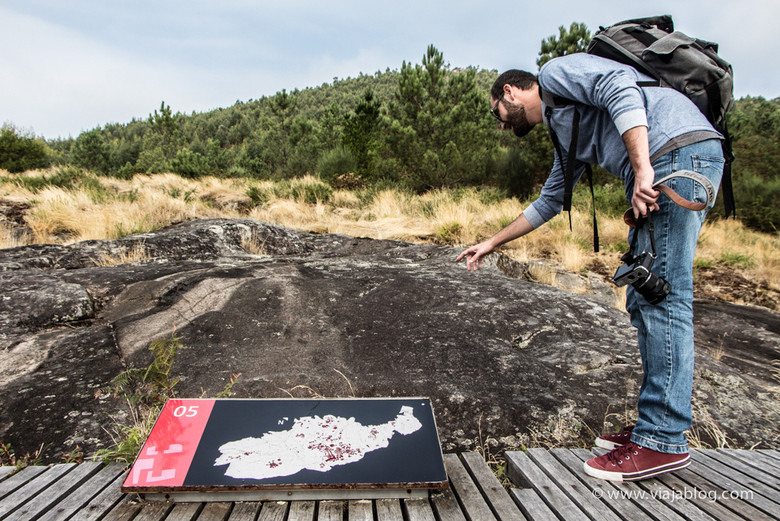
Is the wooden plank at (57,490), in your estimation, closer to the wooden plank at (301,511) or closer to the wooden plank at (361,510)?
the wooden plank at (301,511)

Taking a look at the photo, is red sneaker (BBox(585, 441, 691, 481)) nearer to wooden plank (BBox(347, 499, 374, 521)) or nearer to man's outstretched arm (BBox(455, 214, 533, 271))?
wooden plank (BBox(347, 499, 374, 521))

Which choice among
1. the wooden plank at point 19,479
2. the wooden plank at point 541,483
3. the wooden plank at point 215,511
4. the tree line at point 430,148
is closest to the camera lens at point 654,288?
the wooden plank at point 541,483

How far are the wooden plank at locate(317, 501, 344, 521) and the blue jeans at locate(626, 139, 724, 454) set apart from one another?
118 centimetres

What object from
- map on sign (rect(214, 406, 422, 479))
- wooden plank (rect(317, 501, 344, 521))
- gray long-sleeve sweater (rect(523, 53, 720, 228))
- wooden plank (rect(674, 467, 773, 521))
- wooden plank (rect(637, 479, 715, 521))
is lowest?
wooden plank (rect(674, 467, 773, 521))

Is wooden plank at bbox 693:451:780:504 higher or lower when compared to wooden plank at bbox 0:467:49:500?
lower

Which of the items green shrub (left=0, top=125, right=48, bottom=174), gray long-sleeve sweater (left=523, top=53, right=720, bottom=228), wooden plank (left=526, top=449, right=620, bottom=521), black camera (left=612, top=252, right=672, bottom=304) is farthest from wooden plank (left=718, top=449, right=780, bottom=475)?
green shrub (left=0, top=125, right=48, bottom=174)

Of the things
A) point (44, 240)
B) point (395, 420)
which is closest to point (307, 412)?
point (395, 420)

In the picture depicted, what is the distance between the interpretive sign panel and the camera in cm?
156

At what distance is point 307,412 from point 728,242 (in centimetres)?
1102

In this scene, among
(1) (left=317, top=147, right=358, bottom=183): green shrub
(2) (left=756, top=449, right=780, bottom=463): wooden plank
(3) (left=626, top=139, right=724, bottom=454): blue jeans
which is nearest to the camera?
(3) (left=626, top=139, right=724, bottom=454): blue jeans

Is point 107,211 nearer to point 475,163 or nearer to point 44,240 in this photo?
point 44,240

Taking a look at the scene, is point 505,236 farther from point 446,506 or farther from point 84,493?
point 84,493

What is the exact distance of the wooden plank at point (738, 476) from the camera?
168cm

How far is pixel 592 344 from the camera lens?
3.13 metres
